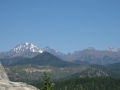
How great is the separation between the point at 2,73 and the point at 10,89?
1892 cm

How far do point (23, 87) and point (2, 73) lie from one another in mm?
18740

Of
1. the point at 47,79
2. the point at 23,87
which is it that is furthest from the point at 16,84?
the point at 47,79

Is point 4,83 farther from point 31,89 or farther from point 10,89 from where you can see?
point 31,89

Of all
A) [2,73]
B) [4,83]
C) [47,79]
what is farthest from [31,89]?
[2,73]

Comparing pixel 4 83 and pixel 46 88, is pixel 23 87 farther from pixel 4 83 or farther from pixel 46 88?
pixel 46 88

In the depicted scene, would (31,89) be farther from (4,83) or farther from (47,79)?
(47,79)

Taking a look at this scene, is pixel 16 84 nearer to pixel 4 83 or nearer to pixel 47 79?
pixel 4 83

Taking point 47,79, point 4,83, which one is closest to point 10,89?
point 4,83

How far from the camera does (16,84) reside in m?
34.0

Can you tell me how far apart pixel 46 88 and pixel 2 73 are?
9.75 meters

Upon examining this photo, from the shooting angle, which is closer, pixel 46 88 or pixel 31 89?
pixel 31 89

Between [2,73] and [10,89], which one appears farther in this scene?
[2,73]

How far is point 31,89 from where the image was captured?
108 feet

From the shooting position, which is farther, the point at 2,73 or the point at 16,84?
the point at 2,73
